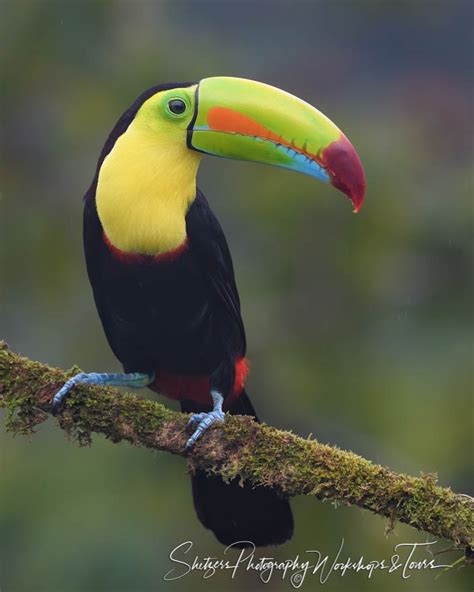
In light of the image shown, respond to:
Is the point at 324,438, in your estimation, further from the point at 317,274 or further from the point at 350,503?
the point at 350,503

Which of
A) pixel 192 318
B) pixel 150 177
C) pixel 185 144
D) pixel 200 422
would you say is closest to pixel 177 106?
pixel 185 144

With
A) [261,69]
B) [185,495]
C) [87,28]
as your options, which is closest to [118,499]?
[185,495]

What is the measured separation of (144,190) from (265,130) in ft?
1.48

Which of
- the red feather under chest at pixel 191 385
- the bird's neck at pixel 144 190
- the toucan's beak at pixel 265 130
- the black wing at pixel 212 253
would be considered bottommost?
the red feather under chest at pixel 191 385

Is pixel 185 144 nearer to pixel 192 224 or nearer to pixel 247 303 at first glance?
pixel 192 224

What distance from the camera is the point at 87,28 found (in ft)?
20.7

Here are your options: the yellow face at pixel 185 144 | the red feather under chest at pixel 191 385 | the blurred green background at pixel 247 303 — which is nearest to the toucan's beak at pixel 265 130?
the yellow face at pixel 185 144

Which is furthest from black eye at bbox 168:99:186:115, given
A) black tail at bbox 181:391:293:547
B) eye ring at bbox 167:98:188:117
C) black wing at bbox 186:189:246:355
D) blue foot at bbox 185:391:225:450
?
black tail at bbox 181:391:293:547

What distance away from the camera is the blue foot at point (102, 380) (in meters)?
3.55

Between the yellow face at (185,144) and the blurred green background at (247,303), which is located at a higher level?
the yellow face at (185,144)

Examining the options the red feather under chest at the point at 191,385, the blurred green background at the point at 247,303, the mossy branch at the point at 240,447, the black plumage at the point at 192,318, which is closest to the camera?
the mossy branch at the point at 240,447

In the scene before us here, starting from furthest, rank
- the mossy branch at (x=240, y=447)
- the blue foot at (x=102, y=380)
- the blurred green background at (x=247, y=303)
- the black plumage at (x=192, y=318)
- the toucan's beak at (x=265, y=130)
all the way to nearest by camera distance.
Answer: the blurred green background at (x=247, y=303) → the black plumage at (x=192, y=318) → the toucan's beak at (x=265, y=130) → the blue foot at (x=102, y=380) → the mossy branch at (x=240, y=447)

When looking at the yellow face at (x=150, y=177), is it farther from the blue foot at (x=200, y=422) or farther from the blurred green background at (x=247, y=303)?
the blurred green background at (x=247, y=303)

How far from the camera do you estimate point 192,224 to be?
4.00 metres
